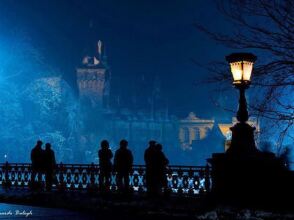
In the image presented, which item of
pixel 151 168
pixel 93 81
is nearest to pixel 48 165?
pixel 151 168

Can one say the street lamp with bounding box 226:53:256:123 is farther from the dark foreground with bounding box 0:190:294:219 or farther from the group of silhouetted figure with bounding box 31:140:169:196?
the group of silhouetted figure with bounding box 31:140:169:196

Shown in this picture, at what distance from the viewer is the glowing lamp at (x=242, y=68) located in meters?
11.5

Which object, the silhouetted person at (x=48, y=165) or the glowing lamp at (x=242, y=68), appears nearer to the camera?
the glowing lamp at (x=242, y=68)

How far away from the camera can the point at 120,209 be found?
11.6 metres

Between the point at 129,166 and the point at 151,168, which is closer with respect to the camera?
the point at 151,168

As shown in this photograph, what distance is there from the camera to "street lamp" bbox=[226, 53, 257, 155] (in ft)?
36.2

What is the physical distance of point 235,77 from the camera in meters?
11.6

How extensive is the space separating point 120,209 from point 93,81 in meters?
107

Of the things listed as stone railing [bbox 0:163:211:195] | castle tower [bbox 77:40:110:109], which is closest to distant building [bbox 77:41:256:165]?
castle tower [bbox 77:40:110:109]

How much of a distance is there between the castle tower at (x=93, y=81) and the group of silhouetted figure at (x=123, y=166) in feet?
329

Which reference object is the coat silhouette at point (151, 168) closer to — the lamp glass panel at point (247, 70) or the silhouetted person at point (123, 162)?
the silhouetted person at point (123, 162)

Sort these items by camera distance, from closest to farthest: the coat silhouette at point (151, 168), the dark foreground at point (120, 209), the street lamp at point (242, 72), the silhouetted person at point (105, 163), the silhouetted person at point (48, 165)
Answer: the dark foreground at point (120, 209), the street lamp at point (242, 72), the coat silhouette at point (151, 168), the silhouetted person at point (105, 163), the silhouetted person at point (48, 165)

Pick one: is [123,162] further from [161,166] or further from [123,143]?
[161,166]

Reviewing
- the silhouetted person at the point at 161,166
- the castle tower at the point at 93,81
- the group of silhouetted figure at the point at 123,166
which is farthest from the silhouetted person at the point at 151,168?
the castle tower at the point at 93,81
